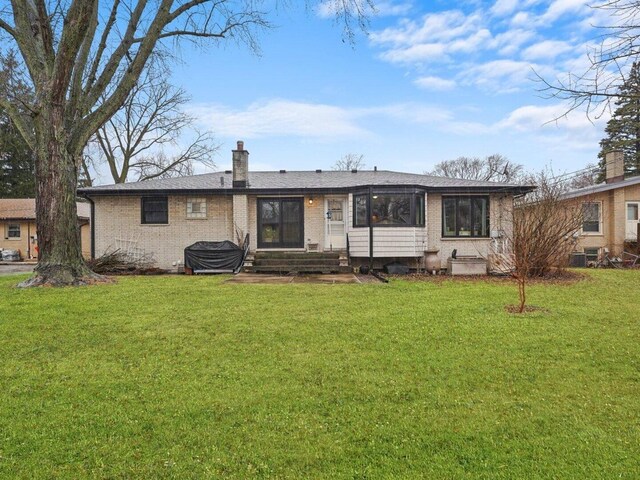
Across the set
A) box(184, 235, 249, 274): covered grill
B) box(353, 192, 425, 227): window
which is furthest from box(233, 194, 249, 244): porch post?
box(353, 192, 425, 227): window

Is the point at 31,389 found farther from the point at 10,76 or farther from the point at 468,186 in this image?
the point at 10,76

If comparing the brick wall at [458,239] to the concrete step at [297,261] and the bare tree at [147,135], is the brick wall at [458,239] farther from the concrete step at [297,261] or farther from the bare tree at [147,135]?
the bare tree at [147,135]

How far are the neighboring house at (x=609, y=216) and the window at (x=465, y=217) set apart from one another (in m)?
6.99

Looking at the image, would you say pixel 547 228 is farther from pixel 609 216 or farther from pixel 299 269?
pixel 609 216

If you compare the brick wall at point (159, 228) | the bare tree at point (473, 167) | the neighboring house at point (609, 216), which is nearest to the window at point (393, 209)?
the brick wall at point (159, 228)

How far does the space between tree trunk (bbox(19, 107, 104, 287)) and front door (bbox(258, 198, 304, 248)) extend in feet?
20.4

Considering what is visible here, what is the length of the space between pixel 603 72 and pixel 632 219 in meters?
19.6

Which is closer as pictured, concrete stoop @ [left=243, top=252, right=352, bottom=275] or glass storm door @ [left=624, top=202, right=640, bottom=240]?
concrete stoop @ [left=243, top=252, right=352, bottom=275]

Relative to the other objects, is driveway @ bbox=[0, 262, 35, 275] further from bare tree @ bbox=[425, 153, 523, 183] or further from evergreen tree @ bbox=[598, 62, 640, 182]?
bare tree @ bbox=[425, 153, 523, 183]

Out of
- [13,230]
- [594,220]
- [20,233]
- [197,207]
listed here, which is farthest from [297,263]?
[13,230]

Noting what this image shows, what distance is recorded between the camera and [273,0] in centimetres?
1220

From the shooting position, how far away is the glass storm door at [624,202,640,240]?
60.8 feet

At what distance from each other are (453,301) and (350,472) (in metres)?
6.14

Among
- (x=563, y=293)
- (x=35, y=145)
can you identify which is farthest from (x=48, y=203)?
(x=563, y=293)
